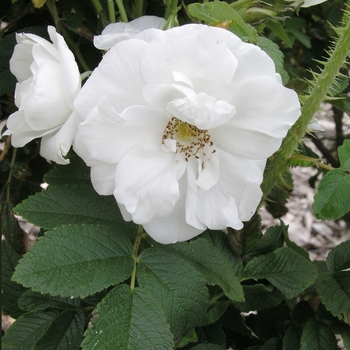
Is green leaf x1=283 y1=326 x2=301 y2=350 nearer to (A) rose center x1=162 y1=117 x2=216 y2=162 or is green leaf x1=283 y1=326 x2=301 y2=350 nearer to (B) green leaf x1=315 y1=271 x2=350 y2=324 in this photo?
(B) green leaf x1=315 y1=271 x2=350 y2=324

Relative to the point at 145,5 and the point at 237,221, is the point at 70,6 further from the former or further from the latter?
the point at 237,221

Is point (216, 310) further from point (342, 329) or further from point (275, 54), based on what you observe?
point (275, 54)

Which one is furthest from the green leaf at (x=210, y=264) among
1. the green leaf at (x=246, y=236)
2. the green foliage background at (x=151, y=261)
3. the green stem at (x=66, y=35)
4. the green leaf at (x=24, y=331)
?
the green stem at (x=66, y=35)

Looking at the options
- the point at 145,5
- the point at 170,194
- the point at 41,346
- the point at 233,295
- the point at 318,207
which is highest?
the point at 145,5

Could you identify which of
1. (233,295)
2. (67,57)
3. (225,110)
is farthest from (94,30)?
(233,295)

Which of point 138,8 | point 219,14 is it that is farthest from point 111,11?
point 219,14
